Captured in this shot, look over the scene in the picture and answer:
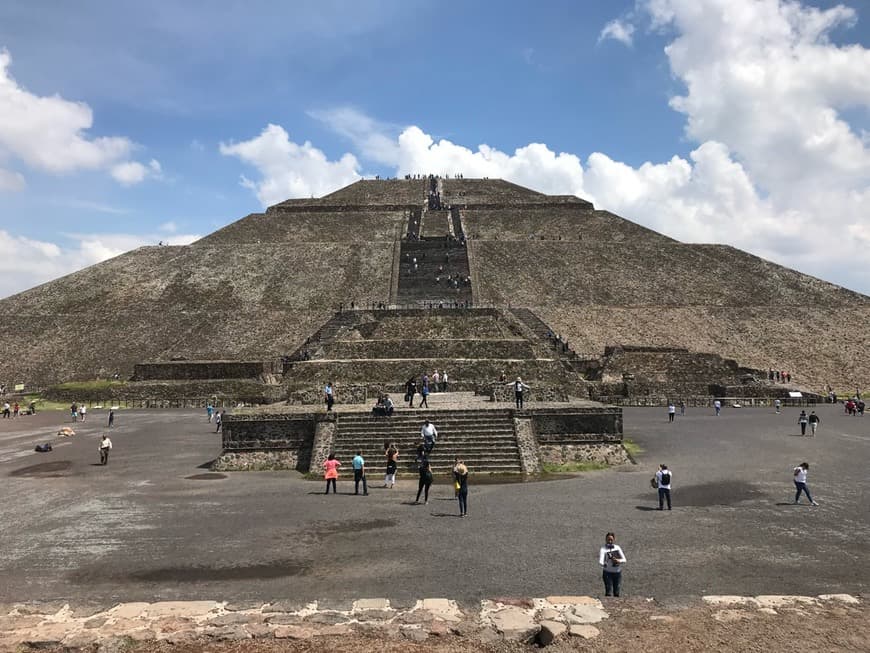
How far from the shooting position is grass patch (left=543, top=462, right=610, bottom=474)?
15.4 metres

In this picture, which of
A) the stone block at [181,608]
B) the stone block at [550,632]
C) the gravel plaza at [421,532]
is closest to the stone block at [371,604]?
the gravel plaza at [421,532]

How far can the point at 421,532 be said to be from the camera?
33.4 ft

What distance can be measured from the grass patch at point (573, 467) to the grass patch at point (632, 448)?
1.34 meters

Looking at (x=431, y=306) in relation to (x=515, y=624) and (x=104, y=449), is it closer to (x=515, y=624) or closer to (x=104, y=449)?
(x=104, y=449)

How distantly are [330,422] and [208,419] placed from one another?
12262mm

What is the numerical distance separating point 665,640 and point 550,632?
120 centimetres

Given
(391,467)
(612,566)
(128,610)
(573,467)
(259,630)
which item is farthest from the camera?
(573,467)

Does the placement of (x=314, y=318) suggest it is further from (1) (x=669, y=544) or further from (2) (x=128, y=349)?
(1) (x=669, y=544)

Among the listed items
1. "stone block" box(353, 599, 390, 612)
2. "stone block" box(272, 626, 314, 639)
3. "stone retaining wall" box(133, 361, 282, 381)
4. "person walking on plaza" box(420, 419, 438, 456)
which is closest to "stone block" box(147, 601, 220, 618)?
"stone block" box(272, 626, 314, 639)

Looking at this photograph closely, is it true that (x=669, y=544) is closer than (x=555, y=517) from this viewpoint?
Yes

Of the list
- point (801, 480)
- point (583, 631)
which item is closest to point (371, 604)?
point (583, 631)

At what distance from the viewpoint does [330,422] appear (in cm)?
1622

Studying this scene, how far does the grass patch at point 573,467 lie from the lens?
1538cm

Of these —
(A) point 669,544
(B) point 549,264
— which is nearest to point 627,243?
(B) point 549,264
